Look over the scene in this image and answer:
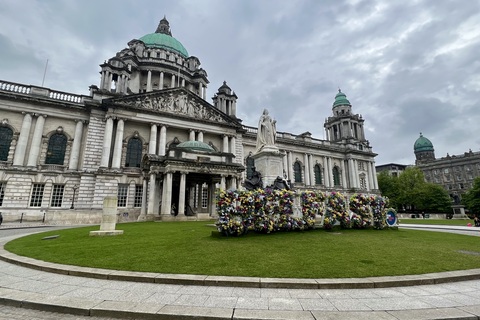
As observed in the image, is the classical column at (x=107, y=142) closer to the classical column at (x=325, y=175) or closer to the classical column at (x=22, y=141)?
the classical column at (x=22, y=141)

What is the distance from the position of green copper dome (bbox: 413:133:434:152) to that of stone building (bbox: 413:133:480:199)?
297 inches

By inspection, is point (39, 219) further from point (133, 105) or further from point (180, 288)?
point (180, 288)

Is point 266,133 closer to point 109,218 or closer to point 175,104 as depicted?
point 109,218

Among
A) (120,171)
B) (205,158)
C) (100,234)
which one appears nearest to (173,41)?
(120,171)

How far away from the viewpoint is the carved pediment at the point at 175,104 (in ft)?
118

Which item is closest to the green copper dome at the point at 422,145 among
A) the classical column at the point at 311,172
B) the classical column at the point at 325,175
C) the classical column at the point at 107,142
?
the classical column at the point at 325,175

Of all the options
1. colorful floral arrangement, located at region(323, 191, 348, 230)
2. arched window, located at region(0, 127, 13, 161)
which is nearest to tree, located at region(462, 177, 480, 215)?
colorful floral arrangement, located at region(323, 191, 348, 230)

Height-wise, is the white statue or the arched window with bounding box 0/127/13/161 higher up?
the arched window with bounding box 0/127/13/161

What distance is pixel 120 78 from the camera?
41.4m

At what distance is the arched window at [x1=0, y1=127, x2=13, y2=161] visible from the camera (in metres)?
31.5

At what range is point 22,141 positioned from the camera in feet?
104

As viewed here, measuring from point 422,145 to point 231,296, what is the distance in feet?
425

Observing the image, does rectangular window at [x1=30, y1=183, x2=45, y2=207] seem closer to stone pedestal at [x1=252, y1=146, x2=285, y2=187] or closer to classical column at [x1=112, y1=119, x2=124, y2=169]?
classical column at [x1=112, y1=119, x2=124, y2=169]

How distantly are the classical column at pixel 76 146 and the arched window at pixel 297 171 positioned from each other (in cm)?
4050
